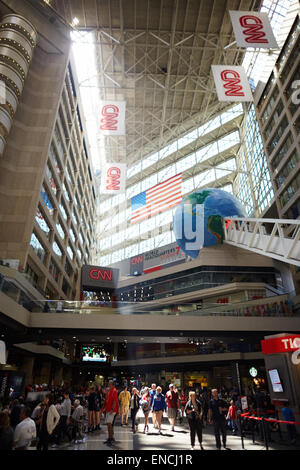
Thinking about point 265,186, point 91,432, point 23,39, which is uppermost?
point 23,39

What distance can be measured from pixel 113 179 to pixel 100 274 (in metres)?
22.6

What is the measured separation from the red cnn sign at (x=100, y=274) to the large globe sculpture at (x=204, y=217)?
1807 centimetres

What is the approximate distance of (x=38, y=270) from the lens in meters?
28.3

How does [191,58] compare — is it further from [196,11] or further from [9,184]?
[9,184]

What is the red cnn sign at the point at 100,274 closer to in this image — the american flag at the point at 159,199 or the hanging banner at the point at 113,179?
the american flag at the point at 159,199

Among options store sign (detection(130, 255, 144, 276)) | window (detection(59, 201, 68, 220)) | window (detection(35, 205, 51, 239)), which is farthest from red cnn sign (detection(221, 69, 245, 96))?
store sign (detection(130, 255, 144, 276))

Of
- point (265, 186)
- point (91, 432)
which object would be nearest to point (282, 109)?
point (265, 186)

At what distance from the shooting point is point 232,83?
2073cm

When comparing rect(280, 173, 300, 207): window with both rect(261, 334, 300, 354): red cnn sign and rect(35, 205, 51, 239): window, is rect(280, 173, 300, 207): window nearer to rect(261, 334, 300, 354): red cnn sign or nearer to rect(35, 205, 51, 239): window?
rect(261, 334, 300, 354): red cnn sign

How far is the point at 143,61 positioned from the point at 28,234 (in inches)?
1149

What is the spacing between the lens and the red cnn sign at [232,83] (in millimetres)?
20334

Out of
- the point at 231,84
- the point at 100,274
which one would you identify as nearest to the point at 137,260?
the point at 100,274

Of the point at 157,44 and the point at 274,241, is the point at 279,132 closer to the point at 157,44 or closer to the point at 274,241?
the point at 157,44

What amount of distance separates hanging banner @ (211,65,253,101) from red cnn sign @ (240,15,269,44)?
3062mm
